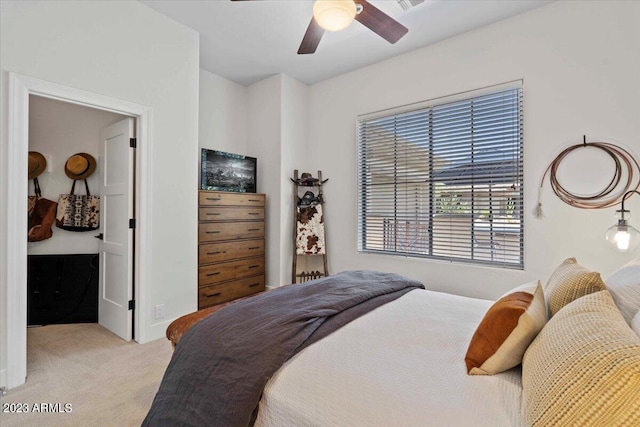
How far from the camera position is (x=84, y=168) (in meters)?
3.26

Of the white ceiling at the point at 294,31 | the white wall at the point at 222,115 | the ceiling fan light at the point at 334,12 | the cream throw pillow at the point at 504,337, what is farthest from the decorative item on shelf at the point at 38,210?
the cream throw pillow at the point at 504,337

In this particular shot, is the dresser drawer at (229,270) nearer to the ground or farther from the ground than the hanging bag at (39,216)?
nearer to the ground

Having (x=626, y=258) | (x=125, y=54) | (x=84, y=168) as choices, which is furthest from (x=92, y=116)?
(x=626, y=258)

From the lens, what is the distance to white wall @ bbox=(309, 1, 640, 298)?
93.7 inches

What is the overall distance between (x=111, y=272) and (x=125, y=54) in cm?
200

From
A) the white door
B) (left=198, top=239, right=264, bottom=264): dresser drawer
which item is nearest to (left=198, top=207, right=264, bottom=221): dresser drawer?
(left=198, top=239, right=264, bottom=264): dresser drawer

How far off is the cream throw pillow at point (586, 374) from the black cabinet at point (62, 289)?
3845 mm

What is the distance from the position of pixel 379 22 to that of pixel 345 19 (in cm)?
53

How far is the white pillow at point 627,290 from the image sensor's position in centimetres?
109

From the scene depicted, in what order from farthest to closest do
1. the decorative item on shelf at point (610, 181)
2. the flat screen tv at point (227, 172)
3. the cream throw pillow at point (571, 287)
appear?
the flat screen tv at point (227, 172)
the decorative item on shelf at point (610, 181)
the cream throw pillow at point (571, 287)

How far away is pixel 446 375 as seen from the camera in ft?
3.51

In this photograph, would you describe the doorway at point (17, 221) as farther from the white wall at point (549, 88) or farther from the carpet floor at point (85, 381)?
the white wall at point (549, 88)

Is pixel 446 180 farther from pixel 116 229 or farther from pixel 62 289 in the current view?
pixel 62 289

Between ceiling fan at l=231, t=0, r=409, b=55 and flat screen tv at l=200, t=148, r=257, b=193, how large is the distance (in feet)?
5.75
